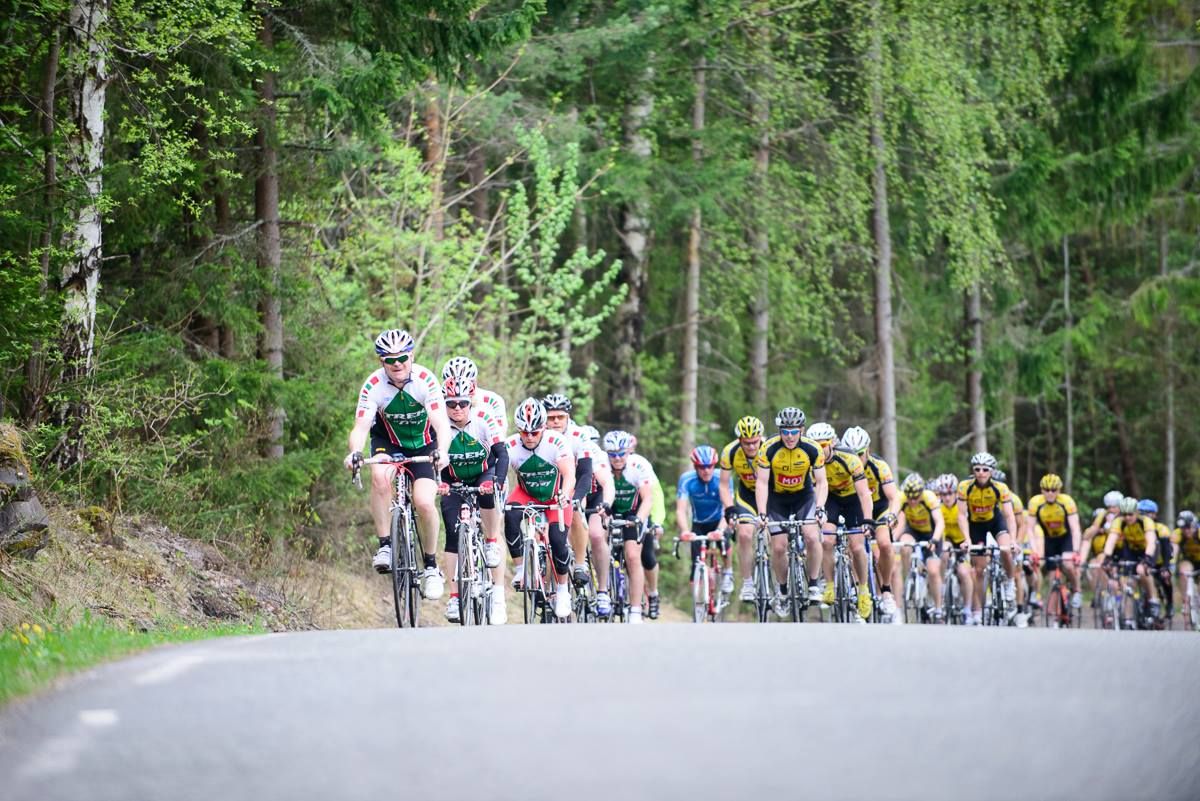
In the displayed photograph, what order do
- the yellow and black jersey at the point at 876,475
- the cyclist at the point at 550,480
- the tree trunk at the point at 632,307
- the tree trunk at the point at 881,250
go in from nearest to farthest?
1. the cyclist at the point at 550,480
2. the yellow and black jersey at the point at 876,475
3. the tree trunk at the point at 881,250
4. the tree trunk at the point at 632,307

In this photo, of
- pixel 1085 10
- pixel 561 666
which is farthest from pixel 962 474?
pixel 561 666

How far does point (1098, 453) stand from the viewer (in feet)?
197

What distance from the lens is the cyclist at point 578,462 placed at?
1789 centimetres

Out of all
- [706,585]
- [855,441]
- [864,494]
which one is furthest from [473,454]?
[855,441]

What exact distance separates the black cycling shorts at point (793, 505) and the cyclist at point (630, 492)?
1326 millimetres

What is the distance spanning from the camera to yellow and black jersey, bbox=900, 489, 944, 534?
978 inches

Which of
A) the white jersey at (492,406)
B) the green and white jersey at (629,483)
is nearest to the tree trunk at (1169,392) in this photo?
the green and white jersey at (629,483)

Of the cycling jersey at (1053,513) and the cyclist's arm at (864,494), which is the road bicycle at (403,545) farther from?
the cycling jersey at (1053,513)

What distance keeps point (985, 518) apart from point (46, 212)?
540 inches

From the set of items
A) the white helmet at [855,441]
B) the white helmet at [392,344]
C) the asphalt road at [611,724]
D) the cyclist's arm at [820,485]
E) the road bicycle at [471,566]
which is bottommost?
the asphalt road at [611,724]

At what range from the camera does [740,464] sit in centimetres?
1953

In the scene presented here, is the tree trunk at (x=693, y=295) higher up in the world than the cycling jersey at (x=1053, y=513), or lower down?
higher up

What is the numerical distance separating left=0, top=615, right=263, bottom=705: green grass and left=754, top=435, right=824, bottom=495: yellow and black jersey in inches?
245

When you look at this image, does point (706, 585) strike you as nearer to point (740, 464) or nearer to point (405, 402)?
point (740, 464)
